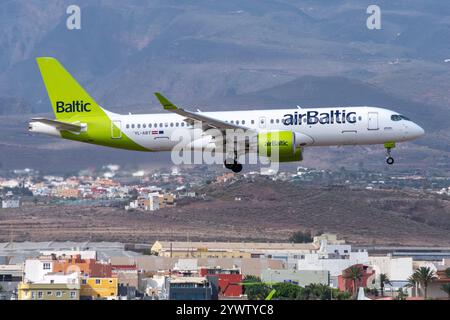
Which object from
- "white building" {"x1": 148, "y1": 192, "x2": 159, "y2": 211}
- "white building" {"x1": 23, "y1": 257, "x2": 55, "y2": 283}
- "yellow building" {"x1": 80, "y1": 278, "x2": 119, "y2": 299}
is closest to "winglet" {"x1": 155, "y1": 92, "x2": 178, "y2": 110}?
"yellow building" {"x1": 80, "y1": 278, "x2": 119, "y2": 299}

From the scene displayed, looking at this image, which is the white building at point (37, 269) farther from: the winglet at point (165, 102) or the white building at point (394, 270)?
the white building at point (394, 270)

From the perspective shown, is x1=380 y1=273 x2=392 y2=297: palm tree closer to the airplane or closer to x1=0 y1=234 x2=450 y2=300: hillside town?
x1=0 y1=234 x2=450 y2=300: hillside town

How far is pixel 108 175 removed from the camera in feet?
176

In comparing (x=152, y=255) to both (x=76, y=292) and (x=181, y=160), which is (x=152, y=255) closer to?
(x=181, y=160)

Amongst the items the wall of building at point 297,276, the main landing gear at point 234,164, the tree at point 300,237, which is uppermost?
the main landing gear at point 234,164

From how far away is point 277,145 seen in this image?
39656 mm

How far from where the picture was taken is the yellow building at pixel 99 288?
143ft

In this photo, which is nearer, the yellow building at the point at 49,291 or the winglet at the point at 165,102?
the winglet at the point at 165,102

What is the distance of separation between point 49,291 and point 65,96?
8982mm

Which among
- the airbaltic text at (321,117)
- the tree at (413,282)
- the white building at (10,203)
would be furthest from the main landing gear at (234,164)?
the white building at (10,203)

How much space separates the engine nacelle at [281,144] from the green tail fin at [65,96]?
21.4 ft

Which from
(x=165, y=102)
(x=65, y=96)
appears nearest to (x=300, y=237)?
(x=65, y=96)

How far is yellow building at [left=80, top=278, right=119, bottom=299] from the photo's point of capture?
143 feet

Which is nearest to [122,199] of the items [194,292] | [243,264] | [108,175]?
[243,264]
